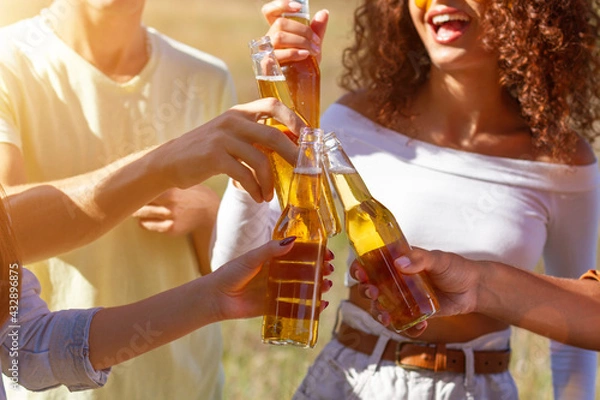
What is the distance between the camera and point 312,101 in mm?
1167

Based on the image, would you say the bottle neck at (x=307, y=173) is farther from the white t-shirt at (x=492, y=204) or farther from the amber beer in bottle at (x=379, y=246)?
the white t-shirt at (x=492, y=204)

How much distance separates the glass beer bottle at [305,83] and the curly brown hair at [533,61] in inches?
A: 16.5

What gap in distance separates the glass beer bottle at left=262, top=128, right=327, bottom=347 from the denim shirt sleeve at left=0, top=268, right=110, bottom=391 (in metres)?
0.24

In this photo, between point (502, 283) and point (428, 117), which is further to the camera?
point (428, 117)

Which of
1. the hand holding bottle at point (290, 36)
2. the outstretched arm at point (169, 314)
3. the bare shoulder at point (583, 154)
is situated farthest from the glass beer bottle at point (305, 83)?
the bare shoulder at point (583, 154)

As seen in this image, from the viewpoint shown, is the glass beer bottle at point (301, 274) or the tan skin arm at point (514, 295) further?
the tan skin arm at point (514, 295)

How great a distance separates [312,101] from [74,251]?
19.2 inches

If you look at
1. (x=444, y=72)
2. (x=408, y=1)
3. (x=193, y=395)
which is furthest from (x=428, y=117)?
(x=193, y=395)

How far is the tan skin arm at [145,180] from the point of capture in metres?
1.02

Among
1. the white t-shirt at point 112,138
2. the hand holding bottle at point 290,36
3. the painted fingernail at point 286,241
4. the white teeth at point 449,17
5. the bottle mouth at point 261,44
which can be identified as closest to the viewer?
the painted fingernail at point 286,241

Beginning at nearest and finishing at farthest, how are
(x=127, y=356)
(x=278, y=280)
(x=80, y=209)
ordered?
(x=278, y=280), (x=127, y=356), (x=80, y=209)

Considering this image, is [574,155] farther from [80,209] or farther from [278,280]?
[80,209]

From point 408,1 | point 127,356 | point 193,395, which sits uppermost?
point 408,1

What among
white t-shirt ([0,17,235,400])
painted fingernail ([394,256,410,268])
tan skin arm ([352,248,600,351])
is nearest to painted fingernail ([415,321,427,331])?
tan skin arm ([352,248,600,351])
